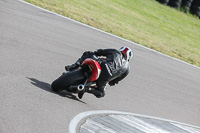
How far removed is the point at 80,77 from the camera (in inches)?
274

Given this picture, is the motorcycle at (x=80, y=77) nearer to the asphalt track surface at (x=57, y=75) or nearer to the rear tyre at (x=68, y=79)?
the rear tyre at (x=68, y=79)

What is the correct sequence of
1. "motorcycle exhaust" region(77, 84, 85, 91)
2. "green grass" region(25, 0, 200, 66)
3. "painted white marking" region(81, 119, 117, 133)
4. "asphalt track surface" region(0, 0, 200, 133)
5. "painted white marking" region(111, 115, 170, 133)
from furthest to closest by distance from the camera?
1. "green grass" region(25, 0, 200, 66)
2. "painted white marking" region(111, 115, 170, 133)
3. "motorcycle exhaust" region(77, 84, 85, 91)
4. "painted white marking" region(81, 119, 117, 133)
5. "asphalt track surface" region(0, 0, 200, 133)

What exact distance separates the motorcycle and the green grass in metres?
8.87

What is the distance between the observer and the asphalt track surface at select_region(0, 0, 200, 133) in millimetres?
5812

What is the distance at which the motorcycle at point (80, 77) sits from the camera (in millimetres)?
6938

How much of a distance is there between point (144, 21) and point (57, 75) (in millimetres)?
14544

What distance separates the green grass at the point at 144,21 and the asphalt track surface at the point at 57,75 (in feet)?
5.60

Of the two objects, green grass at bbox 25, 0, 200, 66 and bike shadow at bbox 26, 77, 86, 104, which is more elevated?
green grass at bbox 25, 0, 200, 66

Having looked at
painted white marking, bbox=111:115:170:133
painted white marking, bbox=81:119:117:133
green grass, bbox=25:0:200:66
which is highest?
green grass, bbox=25:0:200:66

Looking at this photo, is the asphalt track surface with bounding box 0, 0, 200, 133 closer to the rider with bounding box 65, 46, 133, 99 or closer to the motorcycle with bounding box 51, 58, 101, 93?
the motorcycle with bounding box 51, 58, 101, 93

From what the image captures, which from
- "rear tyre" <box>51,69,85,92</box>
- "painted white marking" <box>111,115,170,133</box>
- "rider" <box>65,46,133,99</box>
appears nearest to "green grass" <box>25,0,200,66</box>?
"rider" <box>65,46,133,99</box>

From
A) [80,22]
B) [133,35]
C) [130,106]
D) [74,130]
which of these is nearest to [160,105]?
[130,106]

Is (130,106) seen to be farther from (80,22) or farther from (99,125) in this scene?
(80,22)

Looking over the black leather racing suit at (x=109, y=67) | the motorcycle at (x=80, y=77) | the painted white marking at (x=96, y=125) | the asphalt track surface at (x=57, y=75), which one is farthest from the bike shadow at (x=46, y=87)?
the painted white marking at (x=96, y=125)
